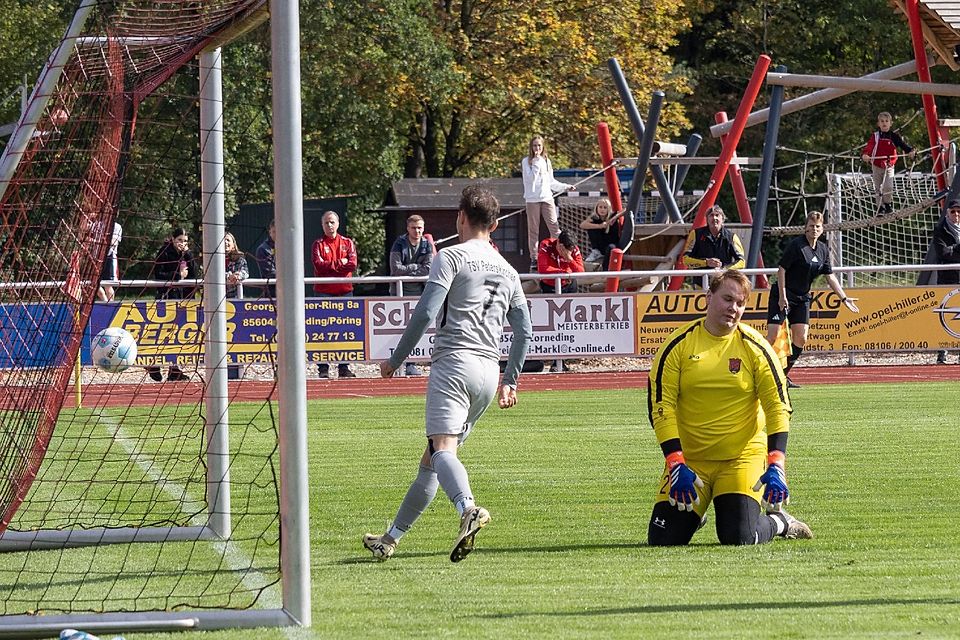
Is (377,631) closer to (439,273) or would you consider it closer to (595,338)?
(439,273)

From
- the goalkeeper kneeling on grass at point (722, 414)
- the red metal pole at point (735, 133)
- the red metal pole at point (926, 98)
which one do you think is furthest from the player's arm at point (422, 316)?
the red metal pole at point (735, 133)

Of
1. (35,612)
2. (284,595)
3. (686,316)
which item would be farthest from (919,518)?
(686,316)

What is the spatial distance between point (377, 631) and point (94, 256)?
247 centimetres

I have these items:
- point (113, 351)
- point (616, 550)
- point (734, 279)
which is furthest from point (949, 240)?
point (616, 550)

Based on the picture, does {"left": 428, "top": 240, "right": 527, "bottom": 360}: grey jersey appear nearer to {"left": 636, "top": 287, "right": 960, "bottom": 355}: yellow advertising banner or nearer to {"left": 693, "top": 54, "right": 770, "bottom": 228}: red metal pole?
{"left": 636, "top": 287, "right": 960, "bottom": 355}: yellow advertising banner

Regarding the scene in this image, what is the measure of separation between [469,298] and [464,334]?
0.18 metres

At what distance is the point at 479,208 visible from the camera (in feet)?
25.2

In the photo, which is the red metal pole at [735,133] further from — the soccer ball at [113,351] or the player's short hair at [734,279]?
the player's short hair at [734,279]

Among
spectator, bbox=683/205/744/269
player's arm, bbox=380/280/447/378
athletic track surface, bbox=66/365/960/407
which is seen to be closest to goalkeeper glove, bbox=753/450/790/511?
player's arm, bbox=380/280/447/378

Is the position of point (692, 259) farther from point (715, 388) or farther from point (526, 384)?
point (715, 388)

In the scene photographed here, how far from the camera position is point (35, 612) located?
6.28 meters

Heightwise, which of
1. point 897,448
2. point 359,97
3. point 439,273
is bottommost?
point 897,448

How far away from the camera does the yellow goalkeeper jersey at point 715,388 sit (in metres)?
8.35

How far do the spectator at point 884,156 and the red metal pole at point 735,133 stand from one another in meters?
Result: 2.17
